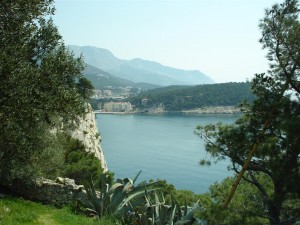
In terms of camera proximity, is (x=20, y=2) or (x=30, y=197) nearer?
(x=20, y=2)

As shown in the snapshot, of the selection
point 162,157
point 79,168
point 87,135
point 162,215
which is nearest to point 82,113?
point 162,215

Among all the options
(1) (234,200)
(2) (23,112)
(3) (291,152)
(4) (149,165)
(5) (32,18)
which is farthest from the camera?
(4) (149,165)

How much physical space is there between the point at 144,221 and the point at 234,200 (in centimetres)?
540

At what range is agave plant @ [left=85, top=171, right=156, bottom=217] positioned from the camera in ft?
40.5

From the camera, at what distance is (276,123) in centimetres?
1137

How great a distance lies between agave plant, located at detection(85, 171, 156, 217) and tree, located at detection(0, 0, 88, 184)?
10.9 feet

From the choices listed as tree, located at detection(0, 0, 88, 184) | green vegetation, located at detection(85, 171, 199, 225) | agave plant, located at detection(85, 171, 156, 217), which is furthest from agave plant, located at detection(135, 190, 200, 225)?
tree, located at detection(0, 0, 88, 184)

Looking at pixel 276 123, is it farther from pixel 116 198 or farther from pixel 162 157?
pixel 162 157

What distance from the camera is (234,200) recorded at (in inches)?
575

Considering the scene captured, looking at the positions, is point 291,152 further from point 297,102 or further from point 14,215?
point 14,215

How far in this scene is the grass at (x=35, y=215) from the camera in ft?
36.7

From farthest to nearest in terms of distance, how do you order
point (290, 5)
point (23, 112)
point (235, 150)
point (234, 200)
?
point (234, 200)
point (235, 150)
point (290, 5)
point (23, 112)

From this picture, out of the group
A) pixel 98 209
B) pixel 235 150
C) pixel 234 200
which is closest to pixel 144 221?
pixel 98 209

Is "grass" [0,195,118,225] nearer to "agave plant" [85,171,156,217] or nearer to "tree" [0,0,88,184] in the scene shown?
"agave plant" [85,171,156,217]
